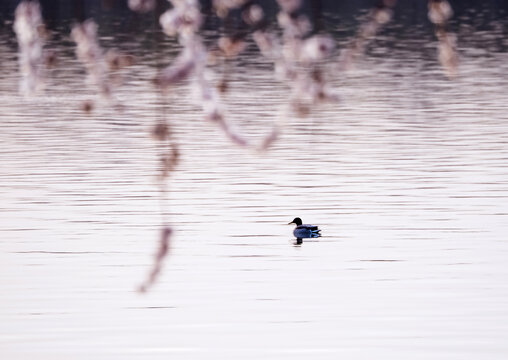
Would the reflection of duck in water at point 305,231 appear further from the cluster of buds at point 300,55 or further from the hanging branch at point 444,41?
the hanging branch at point 444,41

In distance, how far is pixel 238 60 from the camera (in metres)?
74.8

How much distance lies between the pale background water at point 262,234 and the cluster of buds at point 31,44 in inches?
28.2

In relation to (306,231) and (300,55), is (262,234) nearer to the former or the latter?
(306,231)

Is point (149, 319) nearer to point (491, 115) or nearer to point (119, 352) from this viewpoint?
point (119, 352)

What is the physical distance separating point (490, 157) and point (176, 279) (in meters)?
15.4

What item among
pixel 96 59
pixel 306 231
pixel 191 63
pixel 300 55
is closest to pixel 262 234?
pixel 306 231

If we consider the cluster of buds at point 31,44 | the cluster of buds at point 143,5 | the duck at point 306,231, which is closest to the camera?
the cluster of buds at point 143,5

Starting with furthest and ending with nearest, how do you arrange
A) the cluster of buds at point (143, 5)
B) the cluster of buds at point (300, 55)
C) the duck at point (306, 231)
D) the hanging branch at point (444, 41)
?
the duck at point (306, 231)
the cluster of buds at point (300, 55)
the cluster of buds at point (143, 5)
the hanging branch at point (444, 41)

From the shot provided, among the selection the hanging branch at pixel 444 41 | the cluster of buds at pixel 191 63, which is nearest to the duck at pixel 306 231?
the cluster of buds at pixel 191 63

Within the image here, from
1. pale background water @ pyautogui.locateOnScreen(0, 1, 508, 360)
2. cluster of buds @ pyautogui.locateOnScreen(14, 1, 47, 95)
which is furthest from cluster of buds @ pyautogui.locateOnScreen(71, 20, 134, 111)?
pale background water @ pyautogui.locateOnScreen(0, 1, 508, 360)

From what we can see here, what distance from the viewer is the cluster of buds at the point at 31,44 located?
8.50m

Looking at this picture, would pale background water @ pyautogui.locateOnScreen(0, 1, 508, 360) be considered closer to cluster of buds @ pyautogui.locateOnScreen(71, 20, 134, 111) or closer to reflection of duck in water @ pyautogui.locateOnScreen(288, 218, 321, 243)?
reflection of duck in water @ pyautogui.locateOnScreen(288, 218, 321, 243)

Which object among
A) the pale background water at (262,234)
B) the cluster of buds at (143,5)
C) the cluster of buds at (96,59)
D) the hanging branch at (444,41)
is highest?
the cluster of buds at (143,5)

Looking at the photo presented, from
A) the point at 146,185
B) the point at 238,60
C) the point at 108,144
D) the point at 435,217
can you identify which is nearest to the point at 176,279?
the point at 435,217
